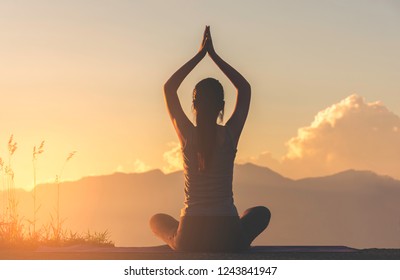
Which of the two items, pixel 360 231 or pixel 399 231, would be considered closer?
pixel 399 231

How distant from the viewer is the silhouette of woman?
18.4ft

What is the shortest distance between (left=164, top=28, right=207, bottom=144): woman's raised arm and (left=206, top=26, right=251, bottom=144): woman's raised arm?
0.67 ft

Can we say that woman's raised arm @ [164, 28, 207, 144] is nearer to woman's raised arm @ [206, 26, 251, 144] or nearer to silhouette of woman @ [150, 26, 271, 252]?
silhouette of woman @ [150, 26, 271, 252]

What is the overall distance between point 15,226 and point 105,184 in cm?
122

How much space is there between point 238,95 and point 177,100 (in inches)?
17.6

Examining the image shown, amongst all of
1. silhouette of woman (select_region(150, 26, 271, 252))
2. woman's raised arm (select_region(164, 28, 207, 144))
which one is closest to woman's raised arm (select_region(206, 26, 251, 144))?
silhouette of woman (select_region(150, 26, 271, 252))

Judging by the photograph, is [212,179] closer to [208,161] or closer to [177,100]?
[208,161]

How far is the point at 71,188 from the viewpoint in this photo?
8109 millimetres

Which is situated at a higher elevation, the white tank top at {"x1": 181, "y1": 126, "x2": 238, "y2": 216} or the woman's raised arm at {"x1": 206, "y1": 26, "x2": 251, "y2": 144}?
the woman's raised arm at {"x1": 206, "y1": 26, "x2": 251, "y2": 144}

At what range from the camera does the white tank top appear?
18.4 ft

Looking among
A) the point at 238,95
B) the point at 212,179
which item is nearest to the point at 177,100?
the point at 238,95

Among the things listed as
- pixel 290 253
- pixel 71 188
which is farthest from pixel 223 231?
pixel 71 188

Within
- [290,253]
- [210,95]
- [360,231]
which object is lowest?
[290,253]
